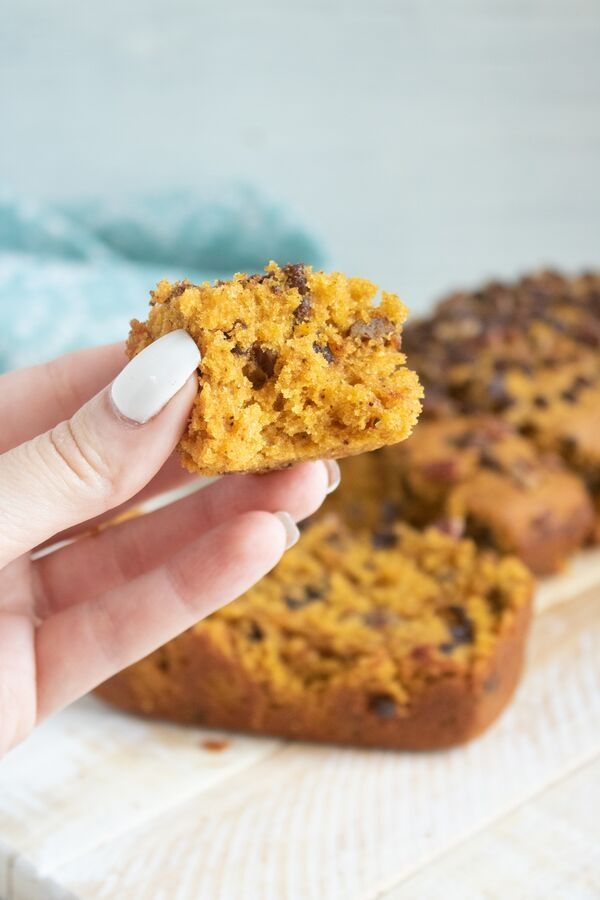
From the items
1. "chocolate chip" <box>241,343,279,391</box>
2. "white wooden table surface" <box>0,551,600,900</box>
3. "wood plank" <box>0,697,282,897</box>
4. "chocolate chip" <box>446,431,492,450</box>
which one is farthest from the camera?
"chocolate chip" <box>446,431,492,450</box>

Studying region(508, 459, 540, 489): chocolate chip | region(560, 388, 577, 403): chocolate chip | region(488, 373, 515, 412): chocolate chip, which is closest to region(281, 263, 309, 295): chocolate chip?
region(508, 459, 540, 489): chocolate chip

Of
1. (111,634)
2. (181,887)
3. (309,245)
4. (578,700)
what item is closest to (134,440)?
(111,634)

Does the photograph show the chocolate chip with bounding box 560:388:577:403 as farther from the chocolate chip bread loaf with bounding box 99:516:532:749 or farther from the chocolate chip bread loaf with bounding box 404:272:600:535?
the chocolate chip bread loaf with bounding box 99:516:532:749

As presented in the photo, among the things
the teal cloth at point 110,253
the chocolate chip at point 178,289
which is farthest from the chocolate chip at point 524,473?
the teal cloth at point 110,253

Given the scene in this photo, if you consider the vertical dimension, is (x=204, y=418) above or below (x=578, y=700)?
above

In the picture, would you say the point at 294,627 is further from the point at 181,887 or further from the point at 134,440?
the point at 134,440

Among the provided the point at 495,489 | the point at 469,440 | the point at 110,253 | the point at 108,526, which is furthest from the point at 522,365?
the point at 110,253
